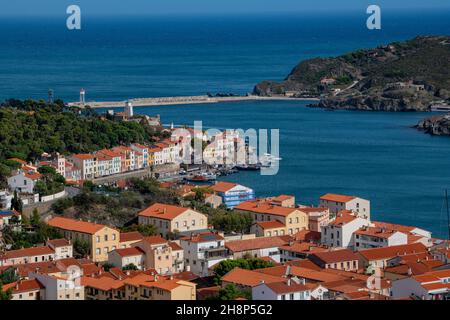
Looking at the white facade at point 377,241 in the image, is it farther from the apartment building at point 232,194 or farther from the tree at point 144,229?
the apartment building at point 232,194

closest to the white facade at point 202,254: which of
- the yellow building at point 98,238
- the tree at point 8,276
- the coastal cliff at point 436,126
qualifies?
the yellow building at point 98,238

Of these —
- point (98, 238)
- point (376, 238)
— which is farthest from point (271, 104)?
point (98, 238)

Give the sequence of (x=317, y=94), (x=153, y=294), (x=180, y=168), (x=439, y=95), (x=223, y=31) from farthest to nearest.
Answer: (x=223, y=31) → (x=317, y=94) → (x=439, y=95) → (x=180, y=168) → (x=153, y=294)

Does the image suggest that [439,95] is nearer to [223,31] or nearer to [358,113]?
[358,113]

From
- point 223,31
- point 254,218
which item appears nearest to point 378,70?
point 254,218

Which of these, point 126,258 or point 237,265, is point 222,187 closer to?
point 126,258

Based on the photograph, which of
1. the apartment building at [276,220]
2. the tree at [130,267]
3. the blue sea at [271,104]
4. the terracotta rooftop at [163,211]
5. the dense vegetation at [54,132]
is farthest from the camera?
the blue sea at [271,104]

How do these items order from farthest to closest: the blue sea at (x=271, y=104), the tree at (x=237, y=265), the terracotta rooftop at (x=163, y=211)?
1. the blue sea at (x=271, y=104)
2. the terracotta rooftop at (x=163, y=211)
3. the tree at (x=237, y=265)
